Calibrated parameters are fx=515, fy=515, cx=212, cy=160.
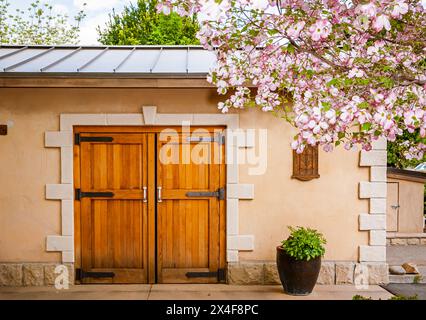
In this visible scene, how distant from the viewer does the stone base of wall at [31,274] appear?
6434 mm

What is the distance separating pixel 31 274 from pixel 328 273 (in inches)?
148

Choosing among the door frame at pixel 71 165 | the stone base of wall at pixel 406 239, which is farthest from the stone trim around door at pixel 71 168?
the stone base of wall at pixel 406 239

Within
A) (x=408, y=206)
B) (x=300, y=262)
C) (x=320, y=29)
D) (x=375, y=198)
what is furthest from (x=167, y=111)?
(x=408, y=206)

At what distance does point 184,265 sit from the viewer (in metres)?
6.56

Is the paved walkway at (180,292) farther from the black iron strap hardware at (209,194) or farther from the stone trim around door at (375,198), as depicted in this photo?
the black iron strap hardware at (209,194)

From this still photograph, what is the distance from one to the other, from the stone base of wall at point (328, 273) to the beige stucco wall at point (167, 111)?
0.39 ft

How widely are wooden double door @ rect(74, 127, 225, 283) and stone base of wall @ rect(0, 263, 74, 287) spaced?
0.31m

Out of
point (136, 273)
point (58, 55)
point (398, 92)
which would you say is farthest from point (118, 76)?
point (398, 92)

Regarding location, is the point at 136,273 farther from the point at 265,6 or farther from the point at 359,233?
the point at 265,6

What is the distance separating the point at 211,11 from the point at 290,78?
2025 millimetres

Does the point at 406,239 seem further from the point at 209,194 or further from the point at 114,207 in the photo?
the point at 114,207

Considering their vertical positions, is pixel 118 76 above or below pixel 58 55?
below
